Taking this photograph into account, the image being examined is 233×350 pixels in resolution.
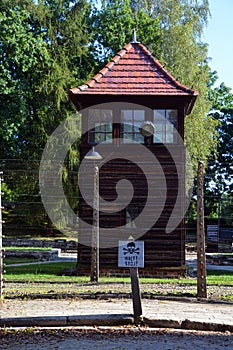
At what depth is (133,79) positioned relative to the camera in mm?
18391

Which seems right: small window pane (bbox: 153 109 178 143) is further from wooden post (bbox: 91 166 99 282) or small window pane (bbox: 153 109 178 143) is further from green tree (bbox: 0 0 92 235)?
green tree (bbox: 0 0 92 235)

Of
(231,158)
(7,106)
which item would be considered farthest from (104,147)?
(231,158)

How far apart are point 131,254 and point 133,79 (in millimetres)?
10412

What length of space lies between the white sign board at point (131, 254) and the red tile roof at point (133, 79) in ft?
30.6

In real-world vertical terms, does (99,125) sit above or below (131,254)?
above

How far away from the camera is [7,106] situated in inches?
1203

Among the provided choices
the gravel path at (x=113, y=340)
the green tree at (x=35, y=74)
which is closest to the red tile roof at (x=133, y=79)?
the gravel path at (x=113, y=340)

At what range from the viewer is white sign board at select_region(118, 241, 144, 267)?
29.0ft

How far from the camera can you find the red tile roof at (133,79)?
17703mm

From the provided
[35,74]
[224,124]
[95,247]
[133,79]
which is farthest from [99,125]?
[224,124]

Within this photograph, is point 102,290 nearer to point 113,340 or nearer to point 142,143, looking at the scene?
→ point 113,340

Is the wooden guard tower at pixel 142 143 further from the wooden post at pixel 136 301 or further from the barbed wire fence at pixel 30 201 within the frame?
the barbed wire fence at pixel 30 201

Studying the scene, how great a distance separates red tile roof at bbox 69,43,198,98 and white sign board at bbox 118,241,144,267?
9335 millimetres

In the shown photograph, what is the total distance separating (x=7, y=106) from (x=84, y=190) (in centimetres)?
1415
